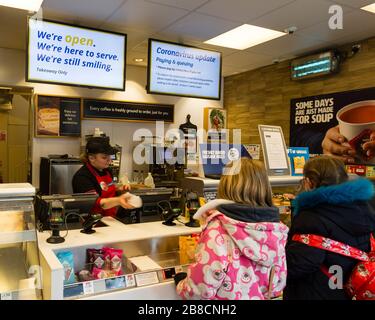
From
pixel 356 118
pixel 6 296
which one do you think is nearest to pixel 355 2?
pixel 356 118

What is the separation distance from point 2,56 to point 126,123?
7.08 feet

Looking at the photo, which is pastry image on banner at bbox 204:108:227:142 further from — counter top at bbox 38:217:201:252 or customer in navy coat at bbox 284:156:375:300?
customer in navy coat at bbox 284:156:375:300

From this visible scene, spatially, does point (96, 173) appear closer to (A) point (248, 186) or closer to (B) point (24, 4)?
(A) point (248, 186)

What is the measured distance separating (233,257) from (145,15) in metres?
3.26

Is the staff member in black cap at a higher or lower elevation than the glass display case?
higher

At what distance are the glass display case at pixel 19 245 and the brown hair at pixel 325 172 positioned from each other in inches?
56.5

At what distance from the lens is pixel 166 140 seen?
638 centimetres

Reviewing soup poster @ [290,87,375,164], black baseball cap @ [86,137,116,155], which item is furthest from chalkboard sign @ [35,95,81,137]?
soup poster @ [290,87,375,164]

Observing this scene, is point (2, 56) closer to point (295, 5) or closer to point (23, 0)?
point (23, 0)

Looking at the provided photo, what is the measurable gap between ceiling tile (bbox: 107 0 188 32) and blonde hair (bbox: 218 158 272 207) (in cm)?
263

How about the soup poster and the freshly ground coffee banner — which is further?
the freshly ground coffee banner

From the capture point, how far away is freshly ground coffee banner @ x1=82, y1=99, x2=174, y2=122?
5.85 metres

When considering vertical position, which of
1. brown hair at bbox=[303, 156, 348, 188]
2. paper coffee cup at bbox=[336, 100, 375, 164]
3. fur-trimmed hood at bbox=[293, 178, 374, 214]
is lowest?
fur-trimmed hood at bbox=[293, 178, 374, 214]
